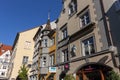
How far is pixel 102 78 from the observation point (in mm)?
11805

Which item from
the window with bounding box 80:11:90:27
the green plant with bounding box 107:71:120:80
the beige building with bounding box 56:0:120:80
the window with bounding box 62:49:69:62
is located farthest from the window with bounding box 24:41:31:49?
the green plant with bounding box 107:71:120:80

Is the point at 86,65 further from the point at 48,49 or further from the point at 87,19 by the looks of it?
the point at 48,49

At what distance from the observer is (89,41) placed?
47.4 ft

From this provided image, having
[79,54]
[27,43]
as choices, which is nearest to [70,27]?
[79,54]

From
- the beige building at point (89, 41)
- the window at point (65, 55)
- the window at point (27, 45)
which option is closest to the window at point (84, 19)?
the beige building at point (89, 41)

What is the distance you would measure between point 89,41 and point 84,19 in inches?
107

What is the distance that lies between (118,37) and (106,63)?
2.20 m

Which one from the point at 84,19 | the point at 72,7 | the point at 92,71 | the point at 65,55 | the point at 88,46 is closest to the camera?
the point at 92,71

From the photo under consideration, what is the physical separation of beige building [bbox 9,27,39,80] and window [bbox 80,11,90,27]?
19.1 metres

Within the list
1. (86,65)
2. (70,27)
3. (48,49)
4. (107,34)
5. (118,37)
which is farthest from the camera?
(48,49)

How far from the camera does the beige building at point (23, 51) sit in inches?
1280

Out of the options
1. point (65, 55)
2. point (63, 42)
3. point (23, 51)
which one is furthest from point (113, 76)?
point (23, 51)

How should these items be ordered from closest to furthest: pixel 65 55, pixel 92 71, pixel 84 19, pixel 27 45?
pixel 92 71 < pixel 84 19 < pixel 65 55 < pixel 27 45

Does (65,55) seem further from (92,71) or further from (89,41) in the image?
(92,71)
